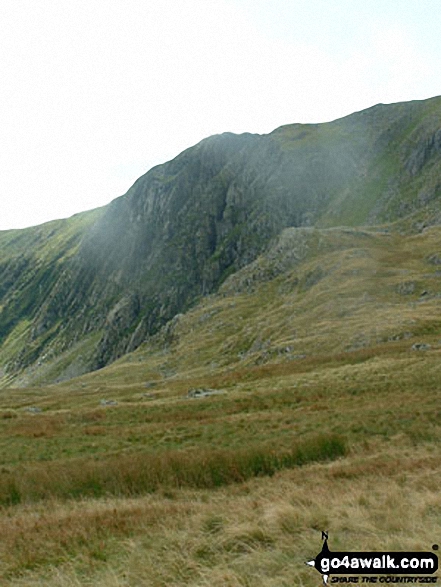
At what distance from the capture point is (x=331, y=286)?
107m

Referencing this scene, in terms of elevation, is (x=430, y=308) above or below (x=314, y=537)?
below

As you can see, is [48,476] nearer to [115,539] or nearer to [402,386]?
[115,539]

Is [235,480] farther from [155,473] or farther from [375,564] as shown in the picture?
[375,564]

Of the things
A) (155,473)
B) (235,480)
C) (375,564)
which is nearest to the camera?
(375,564)

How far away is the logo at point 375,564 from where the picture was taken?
6578 millimetres

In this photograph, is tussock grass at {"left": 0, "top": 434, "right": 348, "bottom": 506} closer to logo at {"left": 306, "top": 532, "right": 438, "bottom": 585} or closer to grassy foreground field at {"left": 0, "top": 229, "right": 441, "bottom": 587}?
grassy foreground field at {"left": 0, "top": 229, "right": 441, "bottom": 587}

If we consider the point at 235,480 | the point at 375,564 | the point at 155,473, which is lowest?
the point at 235,480

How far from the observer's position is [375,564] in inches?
271

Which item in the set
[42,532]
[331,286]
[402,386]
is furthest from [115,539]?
[331,286]

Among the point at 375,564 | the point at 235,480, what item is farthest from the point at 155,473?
the point at 375,564

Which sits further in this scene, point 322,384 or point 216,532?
point 322,384

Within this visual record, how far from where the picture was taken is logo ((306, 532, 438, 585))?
6578 mm

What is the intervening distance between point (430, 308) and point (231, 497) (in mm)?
70493

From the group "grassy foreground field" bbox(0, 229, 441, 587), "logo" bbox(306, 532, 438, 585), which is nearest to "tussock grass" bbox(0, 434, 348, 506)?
"grassy foreground field" bbox(0, 229, 441, 587)
